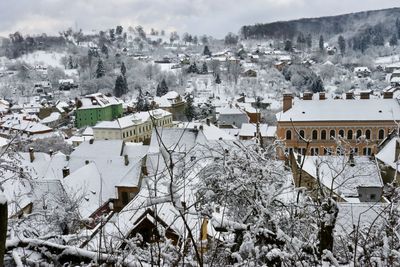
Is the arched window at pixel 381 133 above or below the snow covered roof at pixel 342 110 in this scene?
below

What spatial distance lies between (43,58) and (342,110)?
12916 cm

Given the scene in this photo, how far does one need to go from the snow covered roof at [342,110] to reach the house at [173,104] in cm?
2856

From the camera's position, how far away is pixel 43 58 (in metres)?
145

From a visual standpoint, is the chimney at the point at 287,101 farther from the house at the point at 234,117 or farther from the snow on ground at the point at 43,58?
the snow on ground at the point at 43,58

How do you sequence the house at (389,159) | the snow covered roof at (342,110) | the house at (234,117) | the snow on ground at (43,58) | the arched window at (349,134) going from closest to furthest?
1. the house at (389,159)
2. the snow covered roof at (342,110)
3. the arched window at (349,134)
4. the house at (234,117)
5. the snow on ground at (43,58)

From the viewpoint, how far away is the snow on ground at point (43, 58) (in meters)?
140

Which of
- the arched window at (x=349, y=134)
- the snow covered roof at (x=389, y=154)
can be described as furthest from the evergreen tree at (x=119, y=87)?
the snow covered roof at (x=389, y=154)

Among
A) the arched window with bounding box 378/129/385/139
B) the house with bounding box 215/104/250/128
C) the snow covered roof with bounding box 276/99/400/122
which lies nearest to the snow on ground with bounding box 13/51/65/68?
the house with bounding box 215/104/250/128

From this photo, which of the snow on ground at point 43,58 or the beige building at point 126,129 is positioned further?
the snow on ground at point 43,58

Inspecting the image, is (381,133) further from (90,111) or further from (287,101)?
(90,111)

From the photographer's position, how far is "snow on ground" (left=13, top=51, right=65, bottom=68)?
13988 cm

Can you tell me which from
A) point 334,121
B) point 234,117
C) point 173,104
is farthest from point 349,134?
point 173,104

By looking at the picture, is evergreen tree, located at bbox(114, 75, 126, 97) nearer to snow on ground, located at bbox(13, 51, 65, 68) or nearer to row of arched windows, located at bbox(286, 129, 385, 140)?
row of arched windows, located at bbox(286, 129, 385, 140)

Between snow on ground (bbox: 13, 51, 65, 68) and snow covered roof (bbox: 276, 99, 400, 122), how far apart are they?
115668mm
